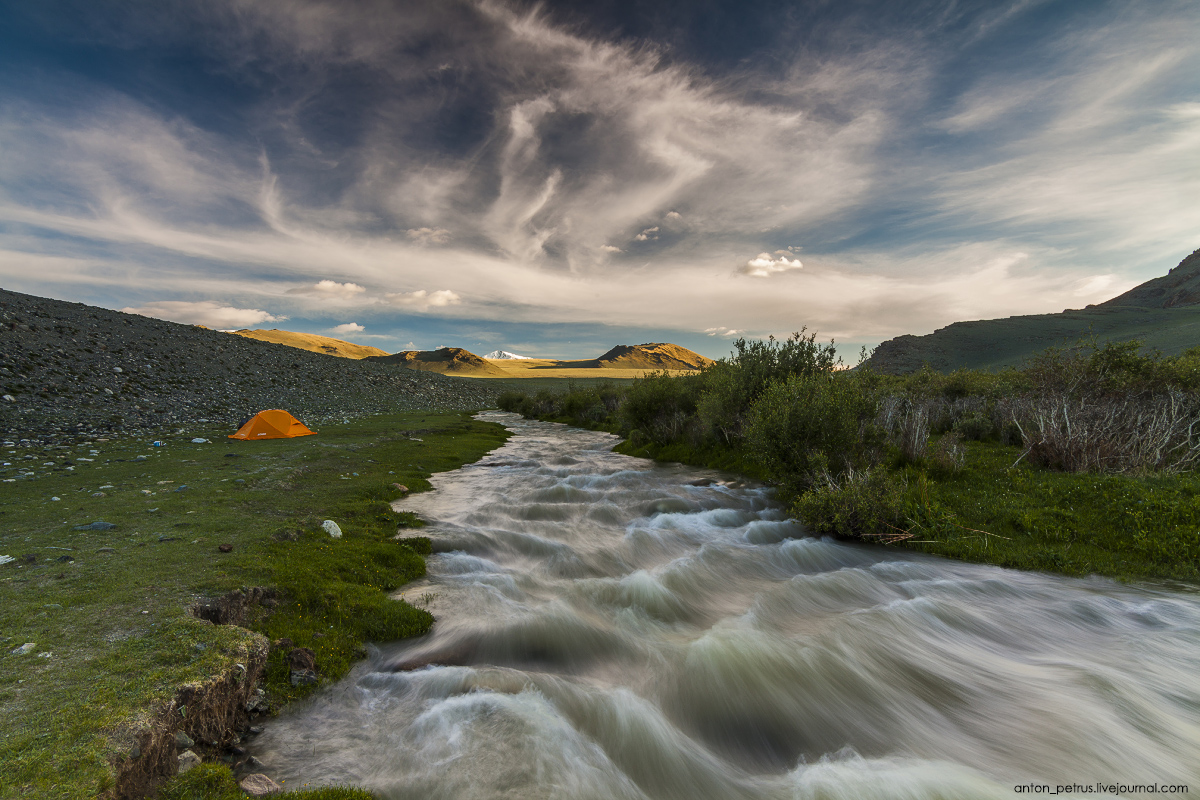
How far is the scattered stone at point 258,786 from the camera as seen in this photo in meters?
4.48

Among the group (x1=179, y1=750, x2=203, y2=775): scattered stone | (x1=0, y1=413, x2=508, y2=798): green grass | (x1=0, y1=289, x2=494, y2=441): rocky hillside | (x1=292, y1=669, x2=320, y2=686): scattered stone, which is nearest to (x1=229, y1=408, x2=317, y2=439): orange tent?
(x1=0, y1=289, x2=494, y2=441): rocky hillside

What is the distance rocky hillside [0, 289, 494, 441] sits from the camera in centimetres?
2458

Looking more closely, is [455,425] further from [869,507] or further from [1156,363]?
[1156,363]

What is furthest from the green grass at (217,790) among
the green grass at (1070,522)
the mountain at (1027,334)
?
the mountain at (1027,334)

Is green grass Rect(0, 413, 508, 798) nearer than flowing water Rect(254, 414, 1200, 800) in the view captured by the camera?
Yes

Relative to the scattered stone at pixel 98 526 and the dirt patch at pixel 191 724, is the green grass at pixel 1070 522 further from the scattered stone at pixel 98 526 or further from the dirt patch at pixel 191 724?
the scattered stone at pixel 98 526

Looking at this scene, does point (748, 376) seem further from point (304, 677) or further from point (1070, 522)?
point (304, 677)

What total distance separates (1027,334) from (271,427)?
124 m

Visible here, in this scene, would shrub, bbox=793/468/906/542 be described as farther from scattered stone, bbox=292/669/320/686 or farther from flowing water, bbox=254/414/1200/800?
scattered stone, bbox=292/669/320/686

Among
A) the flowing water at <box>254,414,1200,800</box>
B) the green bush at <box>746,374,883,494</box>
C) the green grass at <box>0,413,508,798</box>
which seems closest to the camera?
the green grass at <box>0,413,508,798</box>

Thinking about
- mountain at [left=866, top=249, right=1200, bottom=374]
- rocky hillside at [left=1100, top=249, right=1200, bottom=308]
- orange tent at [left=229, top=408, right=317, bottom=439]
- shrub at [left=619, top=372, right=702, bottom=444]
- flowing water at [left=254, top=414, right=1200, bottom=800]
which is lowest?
flowing water at [left=254, top=414, right=1200, bottom=800]

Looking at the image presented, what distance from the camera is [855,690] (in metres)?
7.24

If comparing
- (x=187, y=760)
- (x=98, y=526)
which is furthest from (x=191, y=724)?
(x=98, y=526)

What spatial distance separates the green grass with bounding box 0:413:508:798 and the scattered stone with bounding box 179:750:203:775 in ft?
1.99
